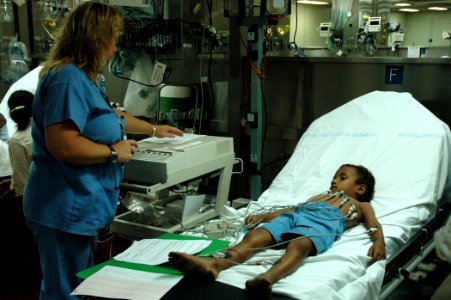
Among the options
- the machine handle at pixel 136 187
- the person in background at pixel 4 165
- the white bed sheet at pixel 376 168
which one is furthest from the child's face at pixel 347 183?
the person in background at pixel 4 165

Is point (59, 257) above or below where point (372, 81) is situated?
below

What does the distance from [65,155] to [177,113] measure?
1814 mm

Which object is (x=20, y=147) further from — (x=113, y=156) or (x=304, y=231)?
(x=304, y=231)

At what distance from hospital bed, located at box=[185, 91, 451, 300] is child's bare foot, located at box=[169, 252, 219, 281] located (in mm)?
60

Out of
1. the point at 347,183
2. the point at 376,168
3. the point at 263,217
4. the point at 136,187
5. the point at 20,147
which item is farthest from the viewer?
the point at 20,147

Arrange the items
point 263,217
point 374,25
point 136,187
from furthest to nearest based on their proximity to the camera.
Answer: point 374,25, point 263,217, point 136,187

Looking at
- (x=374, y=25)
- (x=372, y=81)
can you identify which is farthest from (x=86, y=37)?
Answer: (x=374, y=25)

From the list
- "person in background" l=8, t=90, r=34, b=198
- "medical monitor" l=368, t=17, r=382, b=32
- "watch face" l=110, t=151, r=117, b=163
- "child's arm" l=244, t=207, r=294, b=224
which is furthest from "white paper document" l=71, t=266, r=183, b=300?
"medical monitor" l=368, t=17, r=382, b=32

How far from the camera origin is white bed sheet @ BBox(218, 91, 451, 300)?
5.68ft

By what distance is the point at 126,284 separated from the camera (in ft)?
4.89

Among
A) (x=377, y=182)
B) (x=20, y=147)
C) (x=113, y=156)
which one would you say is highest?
(x=113, y=156)

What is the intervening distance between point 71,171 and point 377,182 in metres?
1.47

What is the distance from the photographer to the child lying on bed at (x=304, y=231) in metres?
1.52

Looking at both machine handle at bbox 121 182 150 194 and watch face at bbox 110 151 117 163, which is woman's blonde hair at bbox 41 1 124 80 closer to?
watch face at bbox 110 151 117 163
